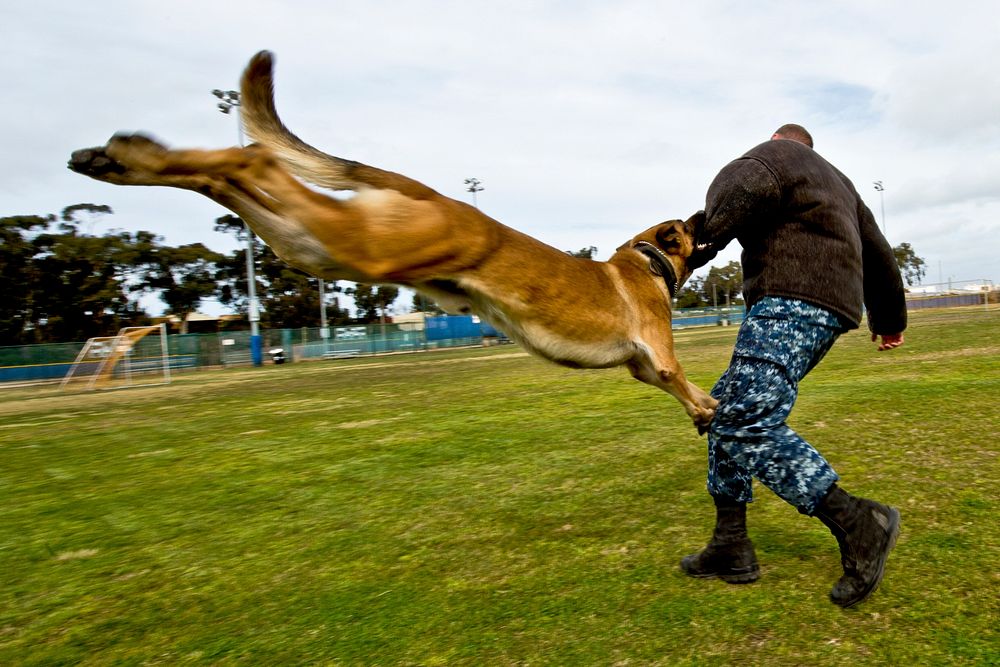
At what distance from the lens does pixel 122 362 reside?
27.6 metres

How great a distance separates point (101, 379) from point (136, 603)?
88.0 ft

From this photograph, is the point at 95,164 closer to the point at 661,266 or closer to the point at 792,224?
the point at 661,266

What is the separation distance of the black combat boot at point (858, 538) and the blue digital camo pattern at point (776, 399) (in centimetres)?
9

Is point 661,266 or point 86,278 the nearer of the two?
point 661,266

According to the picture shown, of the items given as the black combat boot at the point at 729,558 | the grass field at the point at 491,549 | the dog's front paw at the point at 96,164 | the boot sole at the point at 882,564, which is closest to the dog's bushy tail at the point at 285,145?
the dog's front paw at the point at 96,164

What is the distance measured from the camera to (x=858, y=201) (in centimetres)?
327

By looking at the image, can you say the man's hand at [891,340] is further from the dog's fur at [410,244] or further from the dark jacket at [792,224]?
the dog's fur at [410,244]

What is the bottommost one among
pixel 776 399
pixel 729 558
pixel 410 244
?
pixel 729 558

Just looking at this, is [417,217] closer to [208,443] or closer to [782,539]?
[782,539]

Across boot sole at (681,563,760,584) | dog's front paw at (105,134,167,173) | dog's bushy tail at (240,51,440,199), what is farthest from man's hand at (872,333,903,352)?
dog's front paw at (105,134,167,173)

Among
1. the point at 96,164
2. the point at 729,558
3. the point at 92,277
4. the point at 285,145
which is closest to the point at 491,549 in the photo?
the point at 729,558

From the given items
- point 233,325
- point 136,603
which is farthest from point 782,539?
point 233,325

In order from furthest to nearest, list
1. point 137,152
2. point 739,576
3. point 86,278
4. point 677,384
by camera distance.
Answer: point 86,278 → point 677,384 → point 137,152 → point 739,576

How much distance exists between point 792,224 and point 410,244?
1.84m
